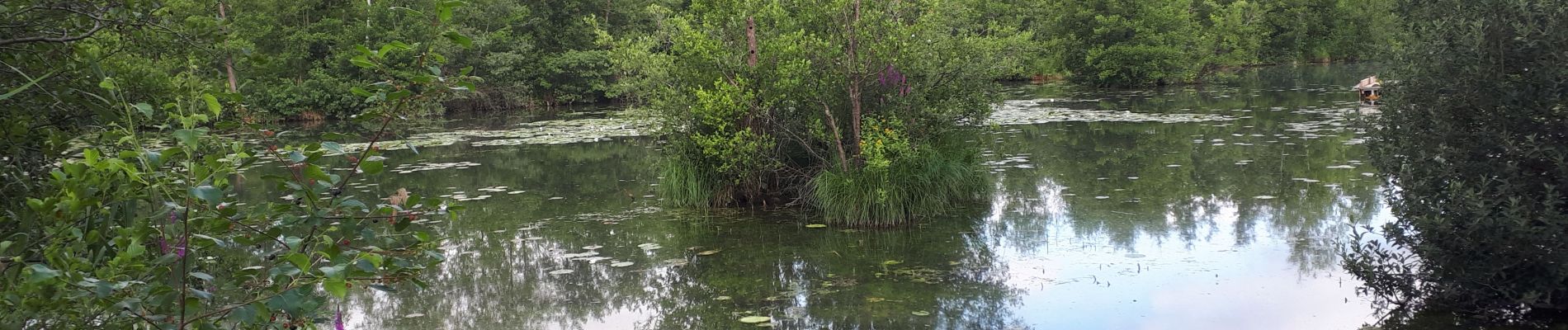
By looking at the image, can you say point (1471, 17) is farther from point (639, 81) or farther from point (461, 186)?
point (461, 186)

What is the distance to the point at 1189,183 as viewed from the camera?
9898 mm

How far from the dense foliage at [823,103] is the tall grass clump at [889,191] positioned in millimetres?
12

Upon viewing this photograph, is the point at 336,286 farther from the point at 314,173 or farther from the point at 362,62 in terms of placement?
the point at 362,62

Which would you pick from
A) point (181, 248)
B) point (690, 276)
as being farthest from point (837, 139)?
point (181, 248)

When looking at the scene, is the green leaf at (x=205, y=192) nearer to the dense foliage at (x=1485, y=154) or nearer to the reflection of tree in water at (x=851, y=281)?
the reflection of tree in water at (x=851, y=281)

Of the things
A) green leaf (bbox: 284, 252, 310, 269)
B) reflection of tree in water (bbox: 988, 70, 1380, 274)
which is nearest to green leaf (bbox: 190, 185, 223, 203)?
green leaf (bbox: 284, 252, 310, 269)

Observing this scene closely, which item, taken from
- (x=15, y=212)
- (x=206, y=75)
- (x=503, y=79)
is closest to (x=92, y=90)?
(x=15, y=212)

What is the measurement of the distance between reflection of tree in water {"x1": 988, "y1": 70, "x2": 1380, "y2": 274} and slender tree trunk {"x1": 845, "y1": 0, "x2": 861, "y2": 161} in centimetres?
128

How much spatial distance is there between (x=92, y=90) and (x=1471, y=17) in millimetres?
5035

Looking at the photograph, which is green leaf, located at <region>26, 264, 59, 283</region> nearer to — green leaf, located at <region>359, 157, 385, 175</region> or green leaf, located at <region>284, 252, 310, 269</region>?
green leaf, located at <region>284, 252, 310, 269</region>

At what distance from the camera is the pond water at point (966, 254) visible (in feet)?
18.0

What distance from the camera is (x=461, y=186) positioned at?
12.0m

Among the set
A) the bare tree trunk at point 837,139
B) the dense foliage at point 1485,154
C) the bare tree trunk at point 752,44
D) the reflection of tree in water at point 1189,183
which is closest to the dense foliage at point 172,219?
the dense foliage at point 1485,154

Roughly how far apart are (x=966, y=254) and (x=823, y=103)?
1983mm
